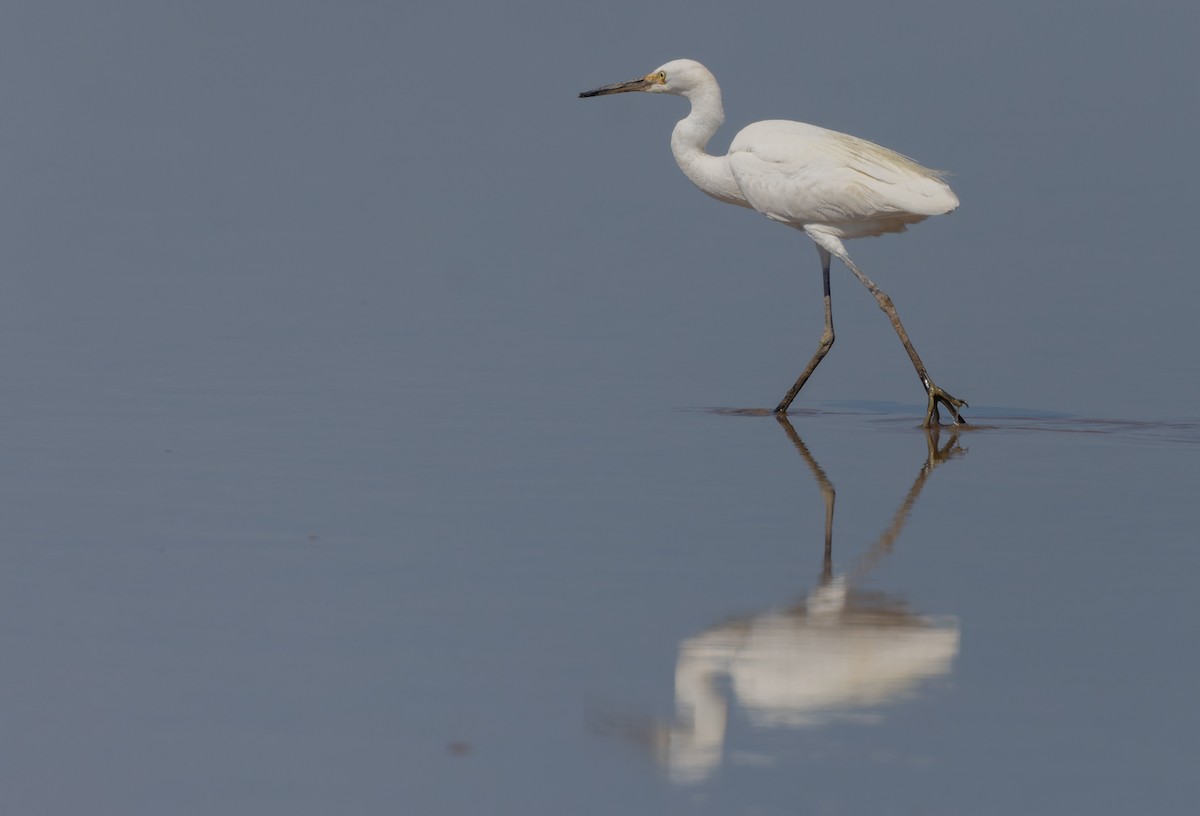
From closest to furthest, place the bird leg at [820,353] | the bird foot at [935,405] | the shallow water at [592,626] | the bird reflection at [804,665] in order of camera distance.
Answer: the shallow water at [592,626] → the bird reflection at [804,665] → the bird foot at [935,405] → the bird leg at [820,353]

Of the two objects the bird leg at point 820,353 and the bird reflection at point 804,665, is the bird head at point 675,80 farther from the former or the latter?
the bird reflection at point 804,665

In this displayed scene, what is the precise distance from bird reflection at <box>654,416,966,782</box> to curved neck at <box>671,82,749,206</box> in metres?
5.62

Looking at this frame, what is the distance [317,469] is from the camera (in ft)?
30.0

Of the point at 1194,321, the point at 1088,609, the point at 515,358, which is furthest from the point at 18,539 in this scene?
the point at 1194,321

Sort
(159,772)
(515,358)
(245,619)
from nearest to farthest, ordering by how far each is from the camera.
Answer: (159,772), (245,619), (515,358)

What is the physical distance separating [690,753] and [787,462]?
186 inches

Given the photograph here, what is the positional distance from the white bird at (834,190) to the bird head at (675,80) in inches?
26.2

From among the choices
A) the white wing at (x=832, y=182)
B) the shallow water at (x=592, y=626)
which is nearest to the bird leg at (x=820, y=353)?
the white wing at (x=832, y=182)

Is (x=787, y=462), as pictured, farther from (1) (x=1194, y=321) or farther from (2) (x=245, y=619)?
(1) (x=1194, y=321)

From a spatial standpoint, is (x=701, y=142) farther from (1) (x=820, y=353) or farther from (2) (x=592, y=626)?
(2) (x=592, y=626)

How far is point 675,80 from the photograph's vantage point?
12.4m

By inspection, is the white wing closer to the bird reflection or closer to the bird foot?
the bird foot

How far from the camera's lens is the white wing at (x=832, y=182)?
11078mm

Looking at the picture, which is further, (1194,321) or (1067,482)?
(1194,321)
